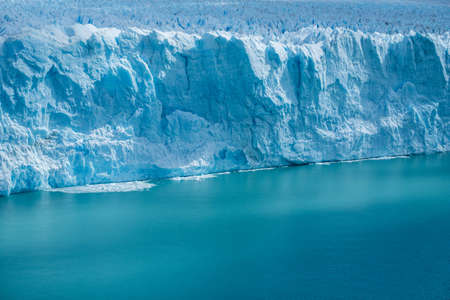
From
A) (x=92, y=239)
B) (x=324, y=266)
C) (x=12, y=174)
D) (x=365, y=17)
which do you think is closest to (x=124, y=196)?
(x=12, y=174)

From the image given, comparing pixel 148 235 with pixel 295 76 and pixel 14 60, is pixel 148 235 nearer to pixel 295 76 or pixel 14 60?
pixel 14 60

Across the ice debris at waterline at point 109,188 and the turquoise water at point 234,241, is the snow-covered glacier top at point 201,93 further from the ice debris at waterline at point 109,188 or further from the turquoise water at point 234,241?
the turquoise water at point 234,241

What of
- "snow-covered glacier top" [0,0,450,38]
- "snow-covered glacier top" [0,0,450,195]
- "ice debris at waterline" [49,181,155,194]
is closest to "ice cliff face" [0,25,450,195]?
"snow-covered glacier top" [0,0,450,195]

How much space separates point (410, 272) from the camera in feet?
19.7

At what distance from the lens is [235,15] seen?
41.6 ft

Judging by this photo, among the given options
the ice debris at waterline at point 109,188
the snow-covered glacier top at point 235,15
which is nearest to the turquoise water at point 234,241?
the ice debris at waterline at point 109,188

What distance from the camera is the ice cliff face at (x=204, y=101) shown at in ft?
31.2

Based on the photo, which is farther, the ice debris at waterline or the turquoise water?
the ice debris at waterline

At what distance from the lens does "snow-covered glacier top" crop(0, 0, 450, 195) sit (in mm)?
9570

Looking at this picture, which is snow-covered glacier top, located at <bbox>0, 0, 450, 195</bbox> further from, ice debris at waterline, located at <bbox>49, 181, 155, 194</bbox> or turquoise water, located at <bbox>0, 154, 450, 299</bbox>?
turquoise water, located at <bbox>0, 154, 450, 299</bbox>

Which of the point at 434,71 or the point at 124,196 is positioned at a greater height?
the point at 434,71

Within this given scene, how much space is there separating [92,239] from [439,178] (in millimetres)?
6439

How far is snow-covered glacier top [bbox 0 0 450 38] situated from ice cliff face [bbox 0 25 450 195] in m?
0.42

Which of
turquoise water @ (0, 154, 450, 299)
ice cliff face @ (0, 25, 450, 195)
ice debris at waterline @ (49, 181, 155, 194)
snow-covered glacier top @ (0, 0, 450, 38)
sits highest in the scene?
snow-covered glacier top @ (0, 0, 450, 38)
